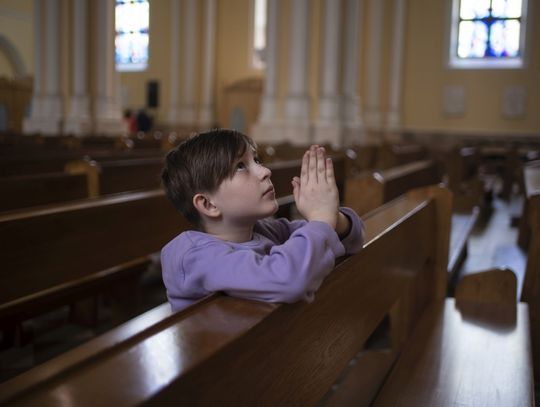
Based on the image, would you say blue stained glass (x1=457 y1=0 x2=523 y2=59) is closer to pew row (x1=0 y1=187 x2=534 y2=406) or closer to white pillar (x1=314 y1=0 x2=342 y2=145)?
white pillar (x1=314 y1=0 x2=342 y2=145)

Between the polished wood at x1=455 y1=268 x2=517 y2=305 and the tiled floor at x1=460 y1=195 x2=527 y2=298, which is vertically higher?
the polished wood at x1=455 y1=268 x2=517 y2=305

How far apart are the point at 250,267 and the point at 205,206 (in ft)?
0.92

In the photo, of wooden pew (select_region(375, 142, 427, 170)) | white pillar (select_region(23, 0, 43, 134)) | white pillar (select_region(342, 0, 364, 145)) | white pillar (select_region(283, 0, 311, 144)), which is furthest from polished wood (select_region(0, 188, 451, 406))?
white pillar (select_region(23, 0, 43, 134))

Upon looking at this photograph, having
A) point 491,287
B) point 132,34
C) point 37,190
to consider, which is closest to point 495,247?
point 491,287

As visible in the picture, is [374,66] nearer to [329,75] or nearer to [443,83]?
[443,83]

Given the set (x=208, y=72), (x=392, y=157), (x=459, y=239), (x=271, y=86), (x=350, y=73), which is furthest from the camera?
(x=208, y=72)

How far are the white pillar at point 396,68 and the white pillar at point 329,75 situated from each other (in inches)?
230

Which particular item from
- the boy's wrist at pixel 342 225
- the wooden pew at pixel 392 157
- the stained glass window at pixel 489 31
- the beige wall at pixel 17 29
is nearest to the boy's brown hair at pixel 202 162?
the boy's wrist at pixel 342 225

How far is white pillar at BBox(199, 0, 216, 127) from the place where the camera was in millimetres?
16453

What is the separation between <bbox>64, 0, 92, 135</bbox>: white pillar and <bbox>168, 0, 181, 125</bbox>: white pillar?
4.92 metres

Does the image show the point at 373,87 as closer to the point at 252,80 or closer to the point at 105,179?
the point at 252,80

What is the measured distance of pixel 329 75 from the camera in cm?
980

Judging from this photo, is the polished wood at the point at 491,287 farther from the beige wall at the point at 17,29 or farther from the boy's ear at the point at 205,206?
the beige wall at the point at 17,29

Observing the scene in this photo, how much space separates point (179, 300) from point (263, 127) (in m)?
8.43
